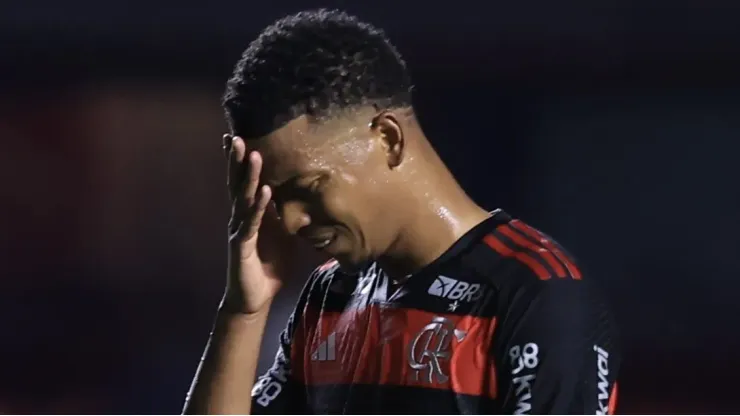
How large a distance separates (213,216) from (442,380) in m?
3.12

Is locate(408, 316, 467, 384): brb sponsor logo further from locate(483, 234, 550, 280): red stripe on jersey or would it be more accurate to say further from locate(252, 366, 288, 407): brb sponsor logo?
locate(252, 366, 288, 407): brb sponsor logo

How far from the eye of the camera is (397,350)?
53.6 inches

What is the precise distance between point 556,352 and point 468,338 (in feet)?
0.43

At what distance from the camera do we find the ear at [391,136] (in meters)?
1.34

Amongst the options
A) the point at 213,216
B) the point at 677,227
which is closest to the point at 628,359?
the point at 677,227

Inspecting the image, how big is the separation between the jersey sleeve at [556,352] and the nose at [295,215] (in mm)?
279

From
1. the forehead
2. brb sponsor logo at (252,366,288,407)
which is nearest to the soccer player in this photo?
the forehead

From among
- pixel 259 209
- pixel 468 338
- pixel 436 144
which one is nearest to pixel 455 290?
pixel 468 338

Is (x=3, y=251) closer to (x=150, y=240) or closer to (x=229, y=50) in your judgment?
(x=150, y=240)

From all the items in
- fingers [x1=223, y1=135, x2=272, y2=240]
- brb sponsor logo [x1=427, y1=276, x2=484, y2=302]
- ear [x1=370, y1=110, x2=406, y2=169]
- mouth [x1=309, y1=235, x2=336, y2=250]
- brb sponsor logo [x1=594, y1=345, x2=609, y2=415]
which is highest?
ear [x1=370, y1=110, x2=406, y2=169]

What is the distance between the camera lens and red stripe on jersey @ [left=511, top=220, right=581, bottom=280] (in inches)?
50.1

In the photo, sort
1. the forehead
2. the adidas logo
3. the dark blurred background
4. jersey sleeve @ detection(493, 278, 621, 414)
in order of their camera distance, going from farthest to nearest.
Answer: the dark blurred background
the adidas logo
the forehead
jersey sleeve @ detection(493, 278, 621, 414)

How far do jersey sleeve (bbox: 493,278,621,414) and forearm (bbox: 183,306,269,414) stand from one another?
0.40 m

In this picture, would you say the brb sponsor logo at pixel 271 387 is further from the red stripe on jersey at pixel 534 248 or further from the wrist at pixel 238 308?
the red stripe on jersey at pixel 534 248
